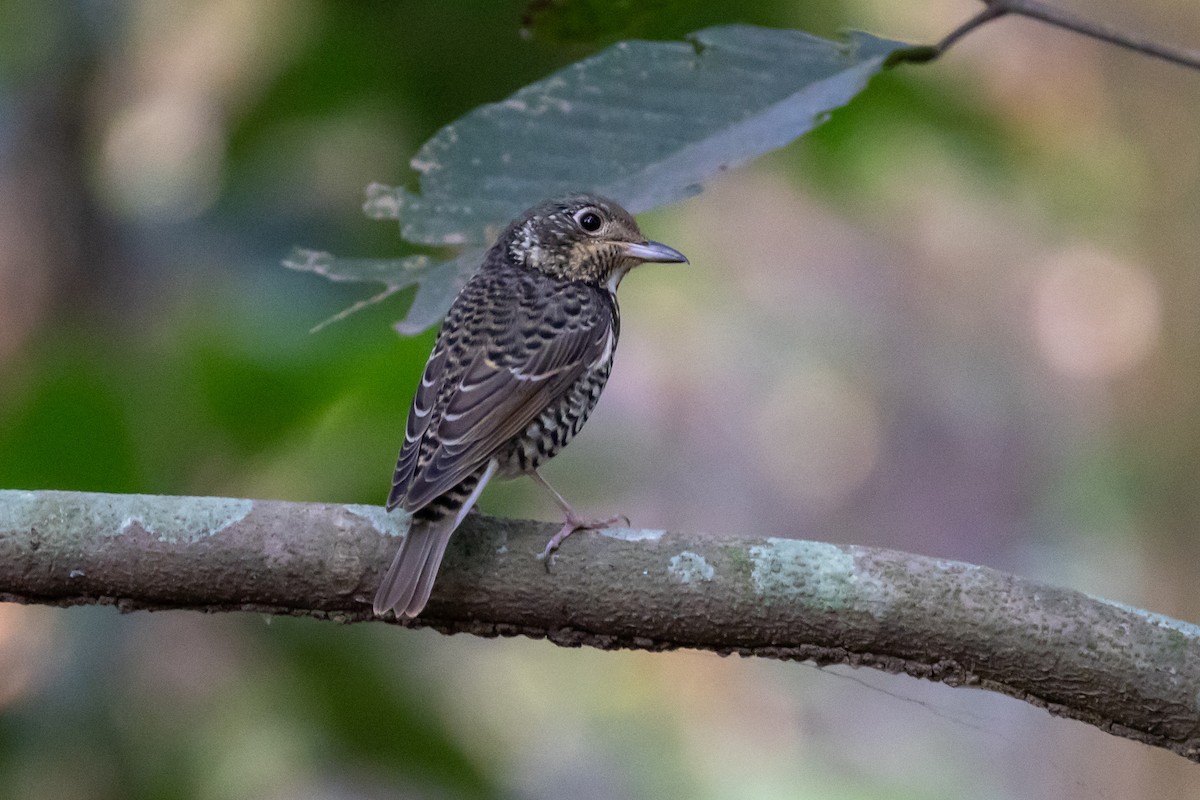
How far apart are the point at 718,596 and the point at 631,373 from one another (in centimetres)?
533

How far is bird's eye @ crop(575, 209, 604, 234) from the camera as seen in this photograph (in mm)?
3441

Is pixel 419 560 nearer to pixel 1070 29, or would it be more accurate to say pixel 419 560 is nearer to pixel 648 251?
pixel 648 251

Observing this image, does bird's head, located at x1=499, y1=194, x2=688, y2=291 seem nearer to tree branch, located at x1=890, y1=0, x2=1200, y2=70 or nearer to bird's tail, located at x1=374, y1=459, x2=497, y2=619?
bird's tail, located at x1=374, y1=459, x2=497, y2=619

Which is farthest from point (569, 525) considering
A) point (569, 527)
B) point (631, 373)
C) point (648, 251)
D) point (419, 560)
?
point (631, 373)

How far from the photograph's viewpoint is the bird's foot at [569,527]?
2447mm

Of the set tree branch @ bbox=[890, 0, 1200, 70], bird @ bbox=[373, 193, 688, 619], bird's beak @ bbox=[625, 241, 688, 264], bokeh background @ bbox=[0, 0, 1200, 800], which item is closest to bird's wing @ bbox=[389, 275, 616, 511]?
bird @ bbox=[373, 193, 688, 619]

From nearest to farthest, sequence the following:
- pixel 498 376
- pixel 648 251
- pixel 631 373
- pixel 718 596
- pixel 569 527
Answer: pixel 718 596 < pixel 569 527 < pixel 498 376 < pixel 648 251 < pixel 631 373

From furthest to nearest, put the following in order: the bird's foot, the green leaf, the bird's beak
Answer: the bird's beak → the green leaf → the bird's foot

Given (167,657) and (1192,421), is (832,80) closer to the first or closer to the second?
(167,657)

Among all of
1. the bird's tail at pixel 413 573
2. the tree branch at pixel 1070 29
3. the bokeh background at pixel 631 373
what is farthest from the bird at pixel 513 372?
the tree branch at pixel 1070 29

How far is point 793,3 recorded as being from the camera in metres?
3.89

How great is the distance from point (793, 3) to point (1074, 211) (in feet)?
9.48

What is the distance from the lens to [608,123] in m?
2.61

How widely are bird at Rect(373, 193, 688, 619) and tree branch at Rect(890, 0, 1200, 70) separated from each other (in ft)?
2.02
